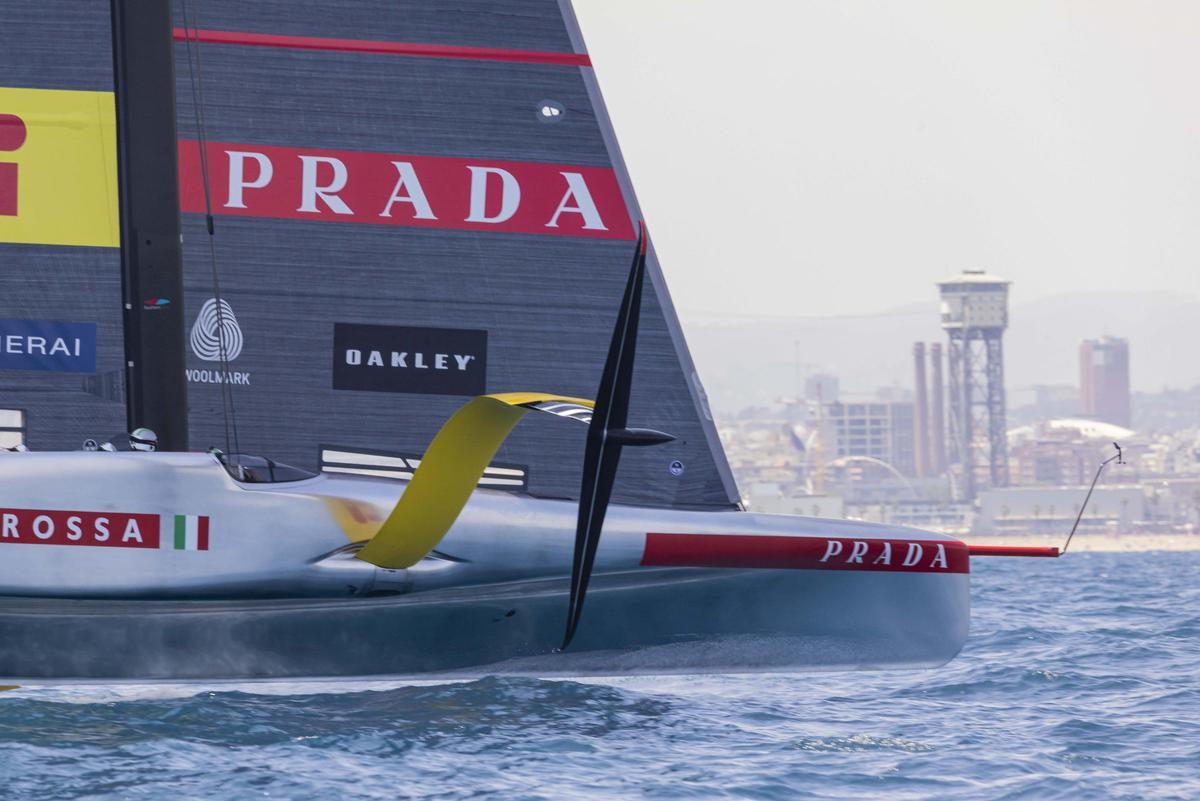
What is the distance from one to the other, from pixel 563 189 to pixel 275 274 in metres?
0.97

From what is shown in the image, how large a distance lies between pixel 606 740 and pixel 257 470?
125 cm

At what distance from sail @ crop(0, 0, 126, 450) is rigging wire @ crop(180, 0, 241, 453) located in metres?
0.26

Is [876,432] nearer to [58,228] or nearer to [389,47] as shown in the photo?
[389,47]

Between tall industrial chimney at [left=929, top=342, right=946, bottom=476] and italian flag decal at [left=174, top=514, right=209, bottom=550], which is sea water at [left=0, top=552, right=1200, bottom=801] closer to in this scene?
italian flag decal at [left=174, top=514, right=209, bottom=550]

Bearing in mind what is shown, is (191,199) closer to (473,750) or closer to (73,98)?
(73,98)

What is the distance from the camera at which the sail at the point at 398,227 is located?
572 centimetres

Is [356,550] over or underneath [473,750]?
over

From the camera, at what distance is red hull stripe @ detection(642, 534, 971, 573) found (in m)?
5.21

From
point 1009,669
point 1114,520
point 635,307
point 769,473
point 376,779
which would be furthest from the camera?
point 769,473

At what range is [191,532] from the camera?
16.0 feet

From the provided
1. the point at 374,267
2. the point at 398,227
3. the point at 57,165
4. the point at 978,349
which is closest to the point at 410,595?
the point at 374,267

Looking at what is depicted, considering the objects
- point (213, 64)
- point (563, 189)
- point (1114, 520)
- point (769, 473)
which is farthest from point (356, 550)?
point (769, 473)

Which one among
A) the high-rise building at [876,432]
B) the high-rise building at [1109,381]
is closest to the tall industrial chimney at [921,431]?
the high-rise building at [876,432]

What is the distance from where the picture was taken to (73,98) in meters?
5.75
